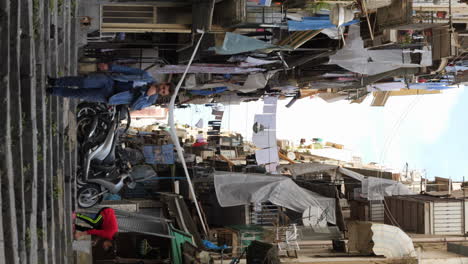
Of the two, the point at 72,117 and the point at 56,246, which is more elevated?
the point at 72,117

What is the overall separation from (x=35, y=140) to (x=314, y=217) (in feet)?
39.0

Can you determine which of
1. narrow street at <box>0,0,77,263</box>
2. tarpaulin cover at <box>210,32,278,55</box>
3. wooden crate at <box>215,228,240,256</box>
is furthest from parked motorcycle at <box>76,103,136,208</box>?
wooden crate at <box>215,228,240,256</box>

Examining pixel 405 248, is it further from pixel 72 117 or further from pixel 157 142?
pixel 157 142

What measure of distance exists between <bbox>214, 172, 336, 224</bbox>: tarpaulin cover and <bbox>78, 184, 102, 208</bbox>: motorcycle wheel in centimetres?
630

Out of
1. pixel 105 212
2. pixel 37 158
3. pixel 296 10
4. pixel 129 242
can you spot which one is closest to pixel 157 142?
pixel 129 242

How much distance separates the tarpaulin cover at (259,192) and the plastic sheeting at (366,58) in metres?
4.30

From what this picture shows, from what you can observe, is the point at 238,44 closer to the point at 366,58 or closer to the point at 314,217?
the point at 366,58

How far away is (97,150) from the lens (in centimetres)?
1144

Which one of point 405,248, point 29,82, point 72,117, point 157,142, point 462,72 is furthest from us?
point 157,142

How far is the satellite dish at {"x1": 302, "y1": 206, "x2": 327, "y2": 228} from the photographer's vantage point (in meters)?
18.2

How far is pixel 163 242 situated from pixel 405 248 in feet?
26.2

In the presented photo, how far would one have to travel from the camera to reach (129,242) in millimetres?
18984

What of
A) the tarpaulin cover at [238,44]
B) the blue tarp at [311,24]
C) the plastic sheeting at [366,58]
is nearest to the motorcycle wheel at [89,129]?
the tarpaulin cover at [238,44]

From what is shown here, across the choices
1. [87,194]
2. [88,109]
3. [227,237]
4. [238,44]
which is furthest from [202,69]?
[87,194]
